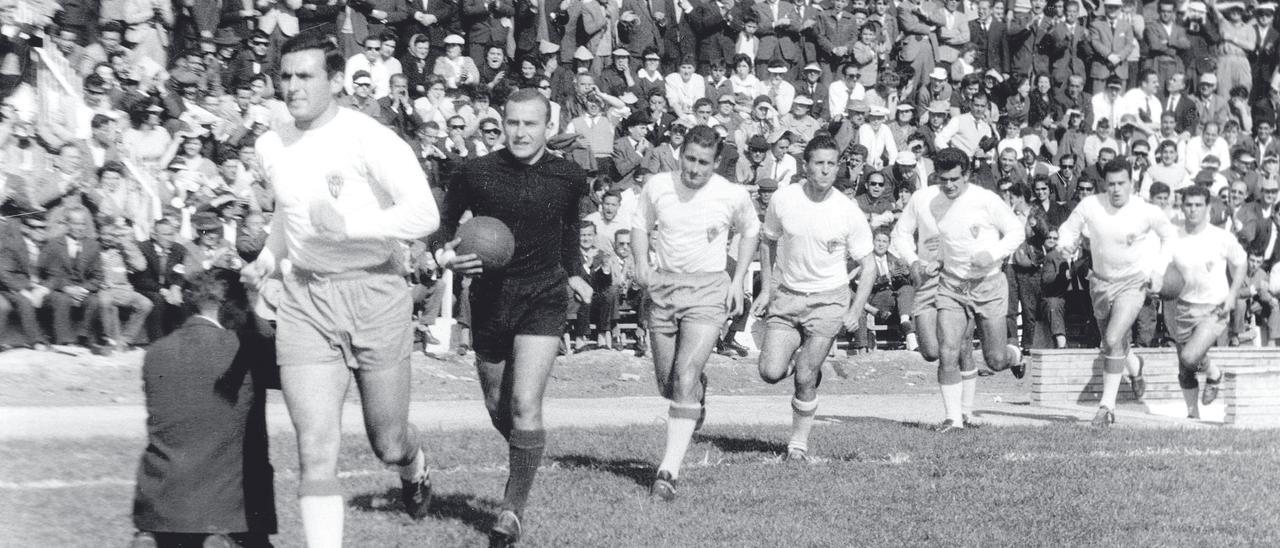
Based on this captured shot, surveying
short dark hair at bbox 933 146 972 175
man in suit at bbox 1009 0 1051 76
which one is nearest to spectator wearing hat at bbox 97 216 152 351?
short dark hair at bbox 933 146 972 175

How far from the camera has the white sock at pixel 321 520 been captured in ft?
21.3

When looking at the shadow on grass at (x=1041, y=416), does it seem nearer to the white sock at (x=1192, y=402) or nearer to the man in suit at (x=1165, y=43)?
the white sock at (x=1192, y=402)

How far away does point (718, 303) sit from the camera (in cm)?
955

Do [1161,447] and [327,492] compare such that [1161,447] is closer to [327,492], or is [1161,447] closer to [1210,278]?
[1210,278]

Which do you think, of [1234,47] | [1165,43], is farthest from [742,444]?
[1234,47]

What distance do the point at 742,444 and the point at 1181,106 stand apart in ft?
49.9

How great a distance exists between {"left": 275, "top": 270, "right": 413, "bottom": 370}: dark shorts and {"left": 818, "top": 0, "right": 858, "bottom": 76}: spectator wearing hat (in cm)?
1594

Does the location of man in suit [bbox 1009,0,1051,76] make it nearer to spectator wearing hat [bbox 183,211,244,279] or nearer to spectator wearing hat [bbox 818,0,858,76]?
spectator wearing hat [bbox 818,0,858,76]

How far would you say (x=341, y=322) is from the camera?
667 centimetres

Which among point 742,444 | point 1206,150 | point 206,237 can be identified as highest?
point 1206,150

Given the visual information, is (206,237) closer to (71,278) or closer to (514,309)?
(71,278)

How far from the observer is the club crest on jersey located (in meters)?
6.66

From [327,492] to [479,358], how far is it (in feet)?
5.59

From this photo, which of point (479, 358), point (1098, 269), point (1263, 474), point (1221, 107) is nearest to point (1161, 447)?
point (1263, 474)
